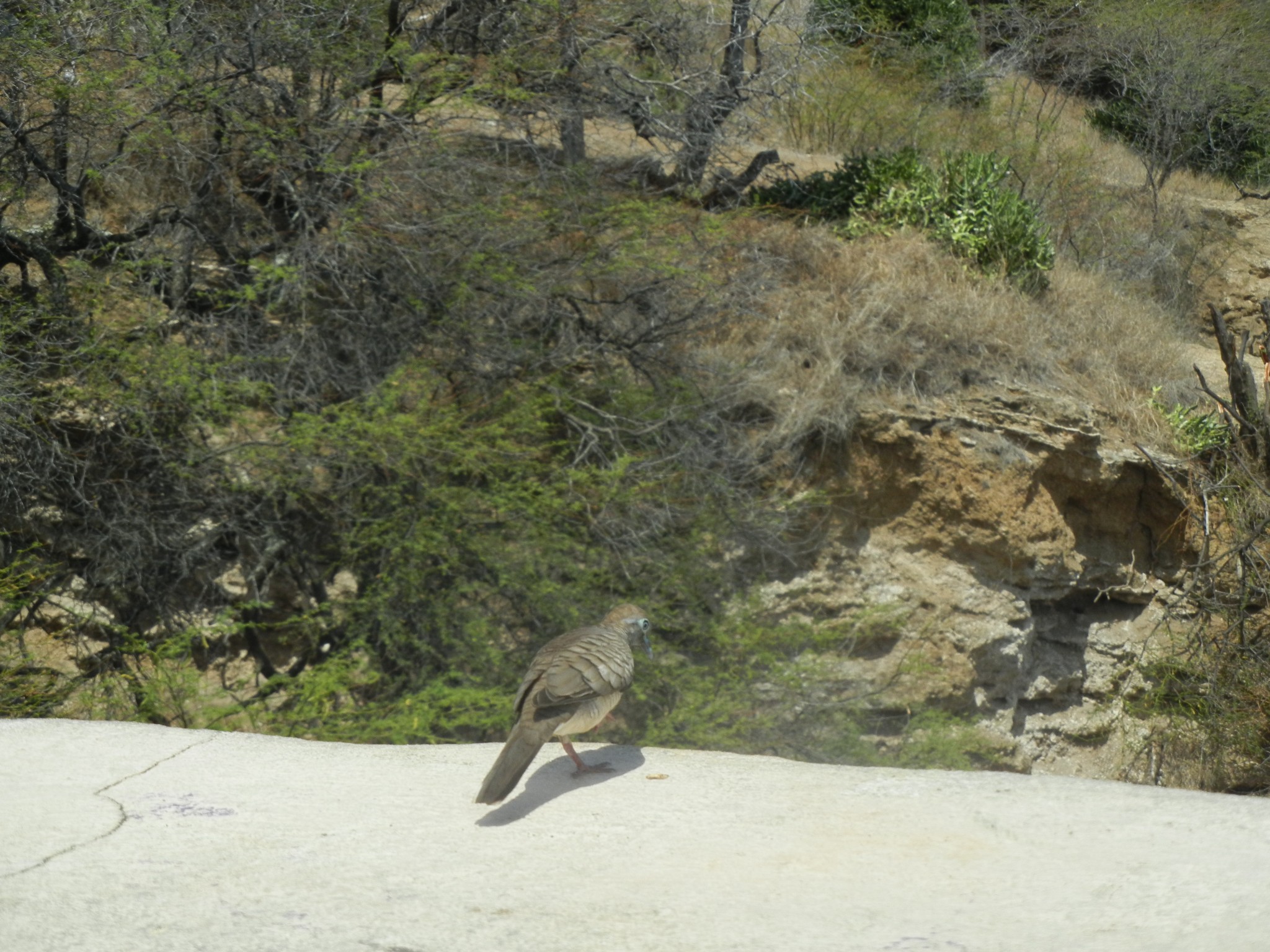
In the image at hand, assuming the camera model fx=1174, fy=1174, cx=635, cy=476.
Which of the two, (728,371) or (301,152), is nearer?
(301,152)

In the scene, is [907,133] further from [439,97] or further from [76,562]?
[76,562]

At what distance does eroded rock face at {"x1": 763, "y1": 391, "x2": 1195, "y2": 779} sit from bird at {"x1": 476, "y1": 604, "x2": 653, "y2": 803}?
4.97 metres

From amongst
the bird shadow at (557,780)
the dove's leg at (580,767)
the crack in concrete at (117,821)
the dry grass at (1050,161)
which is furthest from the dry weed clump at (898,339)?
the crack in concrete at (117,821)

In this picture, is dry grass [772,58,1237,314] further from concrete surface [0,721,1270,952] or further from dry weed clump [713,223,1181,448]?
concrete surface [0,721,1270,952]

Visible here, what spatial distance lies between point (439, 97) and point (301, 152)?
1300 mm

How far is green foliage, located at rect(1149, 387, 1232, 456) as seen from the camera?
393 inches

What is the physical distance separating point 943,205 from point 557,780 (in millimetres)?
9253

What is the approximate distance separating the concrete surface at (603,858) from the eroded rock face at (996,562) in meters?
5.32

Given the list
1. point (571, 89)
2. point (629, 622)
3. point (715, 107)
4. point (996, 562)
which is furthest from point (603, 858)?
point (715, 107)

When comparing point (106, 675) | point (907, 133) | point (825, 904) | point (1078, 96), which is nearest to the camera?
point (825, 904)

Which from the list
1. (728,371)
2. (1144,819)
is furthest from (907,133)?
(1144,819)

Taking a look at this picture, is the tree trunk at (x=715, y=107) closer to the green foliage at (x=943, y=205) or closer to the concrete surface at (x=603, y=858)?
the green foliage at (x=943, y=205)

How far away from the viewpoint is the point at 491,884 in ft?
10.5

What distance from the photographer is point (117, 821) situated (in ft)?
12.2
